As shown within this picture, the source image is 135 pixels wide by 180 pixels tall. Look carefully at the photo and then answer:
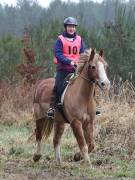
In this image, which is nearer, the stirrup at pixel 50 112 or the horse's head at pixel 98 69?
the horse's head at pixel 98 69

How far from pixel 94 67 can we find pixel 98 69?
0.58ft

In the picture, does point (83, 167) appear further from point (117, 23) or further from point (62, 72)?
point (117, 23)

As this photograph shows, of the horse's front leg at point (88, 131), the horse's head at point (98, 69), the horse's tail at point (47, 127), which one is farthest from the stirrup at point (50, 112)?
the horse's head at point (98, 69)

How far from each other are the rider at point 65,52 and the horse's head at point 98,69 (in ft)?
2.06

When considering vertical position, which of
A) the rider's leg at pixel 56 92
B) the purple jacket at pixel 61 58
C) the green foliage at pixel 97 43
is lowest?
the green foliage at pixel 97 43

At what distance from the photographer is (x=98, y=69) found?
798cm

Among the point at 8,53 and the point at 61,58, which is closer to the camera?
the point at 61,58

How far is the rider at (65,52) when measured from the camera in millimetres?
8875

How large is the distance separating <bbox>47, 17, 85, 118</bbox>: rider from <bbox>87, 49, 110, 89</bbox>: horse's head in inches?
24.7

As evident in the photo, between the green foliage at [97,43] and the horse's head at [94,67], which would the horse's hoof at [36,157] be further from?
the green foliage at [97,43]

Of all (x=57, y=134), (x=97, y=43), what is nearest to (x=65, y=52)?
(x=57, y=134)

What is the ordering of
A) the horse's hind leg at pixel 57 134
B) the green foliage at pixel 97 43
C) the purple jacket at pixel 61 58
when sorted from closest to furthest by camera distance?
the purple jacket at pixel 61 58 < the horse's hind leg at pixel 57 134 < the green foliage at pixel 97 43

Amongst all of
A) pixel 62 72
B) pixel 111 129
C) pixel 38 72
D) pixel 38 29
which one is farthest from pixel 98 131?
pixel 38 29

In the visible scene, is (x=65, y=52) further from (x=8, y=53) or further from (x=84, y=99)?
(x=8, y=53)
